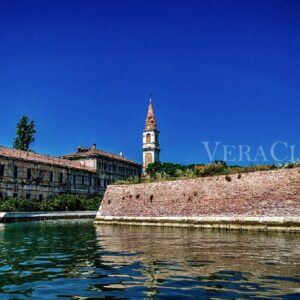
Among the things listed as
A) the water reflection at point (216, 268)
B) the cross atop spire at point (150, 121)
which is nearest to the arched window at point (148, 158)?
the cross atop spire at point (150, 121)

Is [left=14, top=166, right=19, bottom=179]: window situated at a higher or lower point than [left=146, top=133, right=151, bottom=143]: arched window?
lower

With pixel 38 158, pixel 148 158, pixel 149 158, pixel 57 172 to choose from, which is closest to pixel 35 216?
pixel 38 158

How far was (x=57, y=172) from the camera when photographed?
55438mm

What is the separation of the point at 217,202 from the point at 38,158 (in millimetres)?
37047

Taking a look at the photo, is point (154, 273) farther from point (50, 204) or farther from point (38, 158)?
point (38, 158)

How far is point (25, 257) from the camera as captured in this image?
34.7 ft

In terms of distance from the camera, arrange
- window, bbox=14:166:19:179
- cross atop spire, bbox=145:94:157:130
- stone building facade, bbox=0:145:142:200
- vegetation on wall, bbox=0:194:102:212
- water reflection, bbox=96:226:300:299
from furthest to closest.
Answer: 1. cross atop spire, bbox=145:94:157:130
2. window, bbox=14:166:19:179
3. stone building facade, bbox=0:145:142:200
4. vegetation on wall, bbox=0:194:102:212
5. water reflection, bbox=96:226:300:299

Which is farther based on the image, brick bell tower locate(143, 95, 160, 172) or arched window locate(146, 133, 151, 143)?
arched window locate(146, 133, 151, 143)

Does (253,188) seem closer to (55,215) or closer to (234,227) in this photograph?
(234,227)

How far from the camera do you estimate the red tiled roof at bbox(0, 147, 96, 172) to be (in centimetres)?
4859

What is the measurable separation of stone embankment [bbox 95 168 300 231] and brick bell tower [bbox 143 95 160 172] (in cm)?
5742

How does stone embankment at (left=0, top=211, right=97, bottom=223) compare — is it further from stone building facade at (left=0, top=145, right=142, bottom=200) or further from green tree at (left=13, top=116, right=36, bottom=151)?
green tree at (left=13, top=116, right=36, bottom=151)

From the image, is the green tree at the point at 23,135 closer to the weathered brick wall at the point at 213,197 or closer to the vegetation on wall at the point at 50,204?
the vegetation on wall at the point at 50,204

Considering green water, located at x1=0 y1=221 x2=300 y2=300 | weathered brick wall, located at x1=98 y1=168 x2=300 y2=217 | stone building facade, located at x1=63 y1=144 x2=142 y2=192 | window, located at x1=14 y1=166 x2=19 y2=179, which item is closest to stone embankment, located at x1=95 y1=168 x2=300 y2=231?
weathered brick wall, located at x1=98 y1=168 x2=300 y2=217
